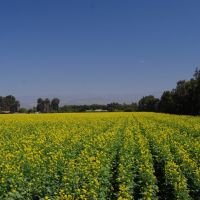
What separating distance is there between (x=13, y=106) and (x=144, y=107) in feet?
147

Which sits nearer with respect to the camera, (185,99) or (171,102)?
(185,99)

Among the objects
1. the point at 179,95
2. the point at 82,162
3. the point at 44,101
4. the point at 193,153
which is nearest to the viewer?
the point at 82,162

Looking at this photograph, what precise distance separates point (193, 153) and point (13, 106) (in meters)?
142

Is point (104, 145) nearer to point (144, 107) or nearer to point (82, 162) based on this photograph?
point (82, 162)

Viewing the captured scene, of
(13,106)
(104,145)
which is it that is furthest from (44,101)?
(104,145)

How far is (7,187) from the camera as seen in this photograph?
10.5 m

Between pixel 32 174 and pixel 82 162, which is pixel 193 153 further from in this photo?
pixel 32 174

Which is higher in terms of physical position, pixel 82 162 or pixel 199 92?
pixel 199 92

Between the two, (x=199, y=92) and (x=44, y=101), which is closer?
(x=199, y=92)

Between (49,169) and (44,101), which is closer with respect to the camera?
(49,169)

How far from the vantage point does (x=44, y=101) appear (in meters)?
162

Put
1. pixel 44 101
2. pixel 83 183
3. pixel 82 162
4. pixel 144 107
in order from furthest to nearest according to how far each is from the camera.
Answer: pixel 44 101 < pixel 144 107 < pixel 82 162 < pixel 83 183

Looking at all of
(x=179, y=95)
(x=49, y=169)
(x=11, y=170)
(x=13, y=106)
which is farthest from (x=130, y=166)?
(x=13, y=106)

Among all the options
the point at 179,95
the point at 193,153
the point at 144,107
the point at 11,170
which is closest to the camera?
the point at 11,170
